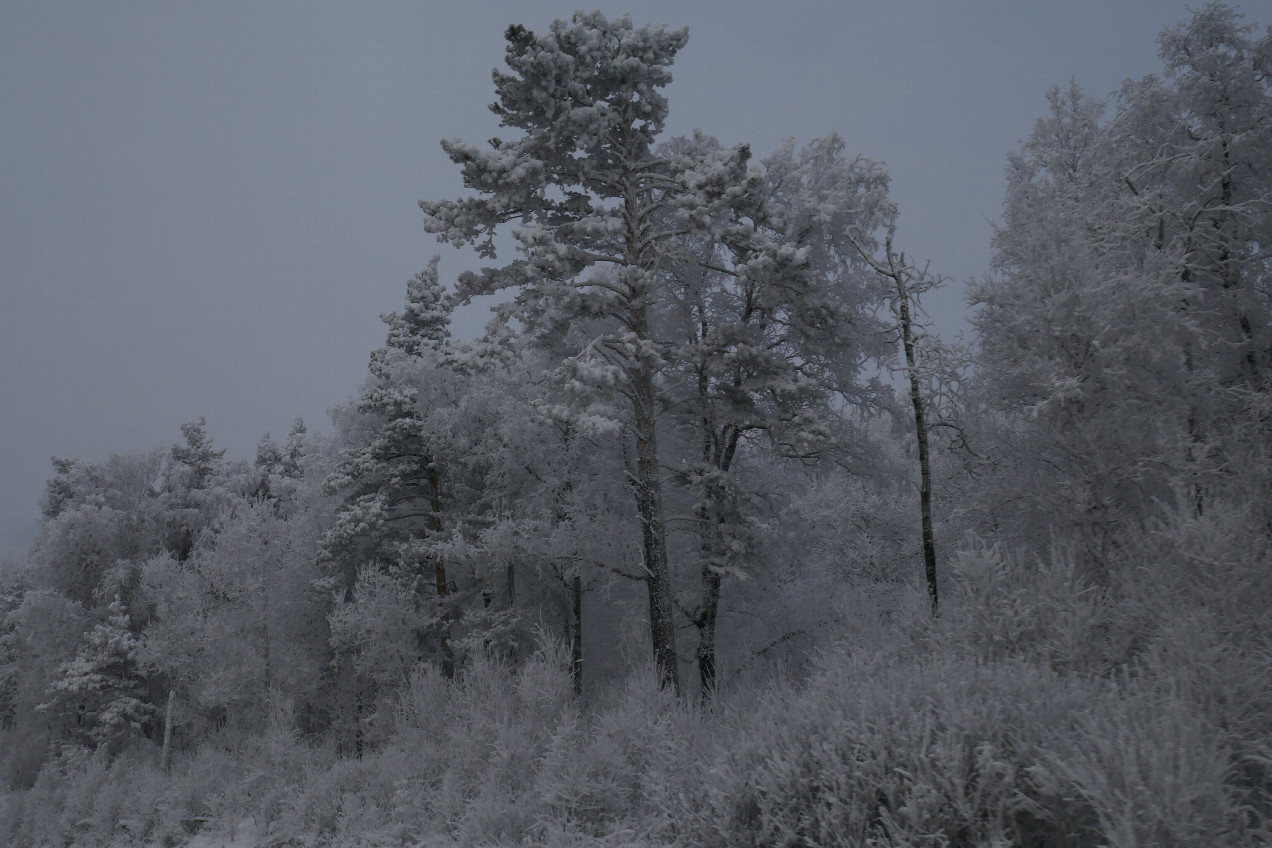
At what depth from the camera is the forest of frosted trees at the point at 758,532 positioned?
17.6 ft

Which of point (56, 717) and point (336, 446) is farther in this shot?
point (56, 717)

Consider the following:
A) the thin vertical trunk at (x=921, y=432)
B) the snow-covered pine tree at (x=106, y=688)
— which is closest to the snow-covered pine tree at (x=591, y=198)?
the thin vertical trunk at (x=921, y=432)

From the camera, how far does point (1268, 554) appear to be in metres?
7.23

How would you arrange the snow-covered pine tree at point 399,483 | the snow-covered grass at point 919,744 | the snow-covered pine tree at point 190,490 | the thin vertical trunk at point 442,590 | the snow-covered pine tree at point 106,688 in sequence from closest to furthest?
the snow-covered grass at point 919,744 → the snow-covered pine tree at point 399,483 → the thin vertical trunk at point 442,590 → the snow-covered pine tree at point 106,688 → the snow-covered pine tree at point 190,490

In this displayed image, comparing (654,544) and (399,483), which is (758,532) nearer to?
(654,544)

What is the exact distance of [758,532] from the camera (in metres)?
14.3

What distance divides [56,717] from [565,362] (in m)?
26.7

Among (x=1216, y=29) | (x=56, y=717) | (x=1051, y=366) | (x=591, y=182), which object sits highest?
(x=1216, y=29)

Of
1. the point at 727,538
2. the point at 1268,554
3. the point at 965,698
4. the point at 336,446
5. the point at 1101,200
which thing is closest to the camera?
the point at 965,698

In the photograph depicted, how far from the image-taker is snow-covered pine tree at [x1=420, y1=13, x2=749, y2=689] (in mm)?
11062

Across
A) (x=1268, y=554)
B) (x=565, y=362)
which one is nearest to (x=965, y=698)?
(x=1268, y=554)

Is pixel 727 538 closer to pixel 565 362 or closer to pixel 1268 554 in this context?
pixel 565 362

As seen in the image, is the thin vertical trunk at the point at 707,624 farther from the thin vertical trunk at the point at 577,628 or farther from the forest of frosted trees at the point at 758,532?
the thin vertical trunk at the point at 577,628

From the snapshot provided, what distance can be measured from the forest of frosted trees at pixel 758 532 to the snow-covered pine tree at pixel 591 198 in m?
0.07
